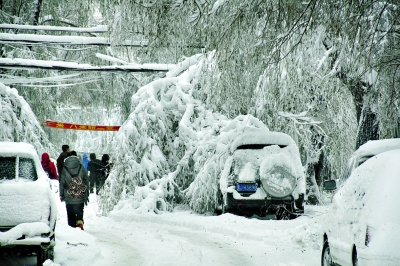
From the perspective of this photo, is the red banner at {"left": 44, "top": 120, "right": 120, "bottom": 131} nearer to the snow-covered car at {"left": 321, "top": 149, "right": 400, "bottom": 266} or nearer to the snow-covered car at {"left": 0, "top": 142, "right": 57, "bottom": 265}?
the snow-covered car at {"left": 0, "top": 142, "right": 57, "bottom": 265}

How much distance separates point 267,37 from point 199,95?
32.6ft

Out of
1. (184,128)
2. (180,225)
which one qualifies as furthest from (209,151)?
(180,225)

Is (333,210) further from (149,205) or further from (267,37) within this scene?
(149,205)

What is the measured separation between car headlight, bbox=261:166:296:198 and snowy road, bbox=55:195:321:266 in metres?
0.69

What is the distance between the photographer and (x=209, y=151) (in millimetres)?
17219

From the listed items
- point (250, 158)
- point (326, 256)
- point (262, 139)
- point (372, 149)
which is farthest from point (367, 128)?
point (326, 256)

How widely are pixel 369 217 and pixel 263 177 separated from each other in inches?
321

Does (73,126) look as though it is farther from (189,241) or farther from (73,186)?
(189,241)

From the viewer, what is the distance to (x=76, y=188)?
1291 cm

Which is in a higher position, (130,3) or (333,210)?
(130,3)

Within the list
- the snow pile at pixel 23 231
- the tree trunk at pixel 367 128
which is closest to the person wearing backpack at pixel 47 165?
the tree trunk at pixel 367 128

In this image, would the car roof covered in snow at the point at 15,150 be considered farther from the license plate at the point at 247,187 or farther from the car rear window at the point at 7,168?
the license plate at the point at 247,187

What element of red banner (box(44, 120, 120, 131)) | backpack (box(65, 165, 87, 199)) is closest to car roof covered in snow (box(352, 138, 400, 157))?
backpack (box(65, 165, 87, 199))

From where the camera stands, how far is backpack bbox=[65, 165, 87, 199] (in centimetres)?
1290
